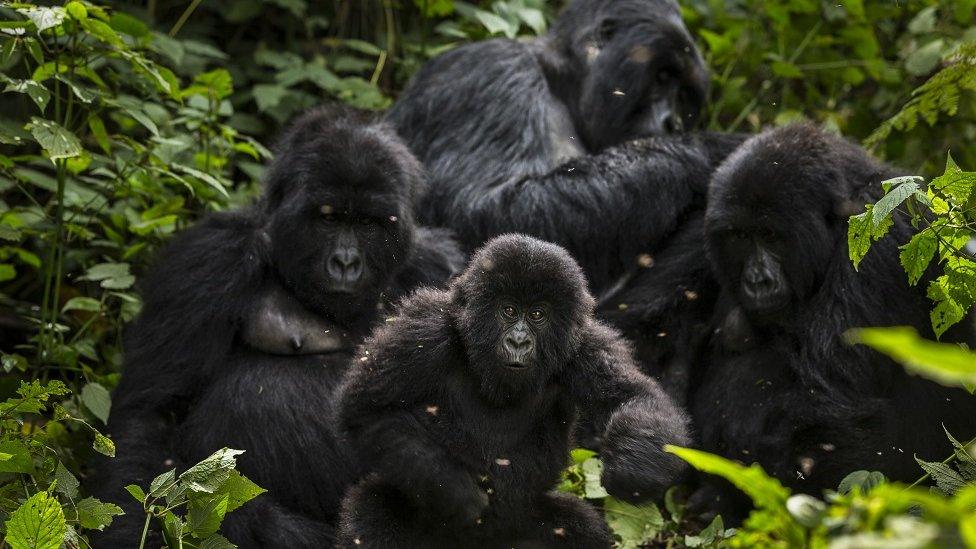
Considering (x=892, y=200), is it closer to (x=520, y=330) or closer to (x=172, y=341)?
(x=520, y=330)

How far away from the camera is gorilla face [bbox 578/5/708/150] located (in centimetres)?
548

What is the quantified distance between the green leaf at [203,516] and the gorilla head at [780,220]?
217 centimetres

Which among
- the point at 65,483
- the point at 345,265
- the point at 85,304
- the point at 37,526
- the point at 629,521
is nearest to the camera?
the point at 37,526

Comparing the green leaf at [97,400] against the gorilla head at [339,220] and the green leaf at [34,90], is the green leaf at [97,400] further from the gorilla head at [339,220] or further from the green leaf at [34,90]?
the green leaf at [34,90]

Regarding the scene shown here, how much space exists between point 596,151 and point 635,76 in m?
0.41

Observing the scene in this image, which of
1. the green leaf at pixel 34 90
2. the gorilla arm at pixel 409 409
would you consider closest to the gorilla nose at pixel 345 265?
the gorilla arm at pixel 409 409

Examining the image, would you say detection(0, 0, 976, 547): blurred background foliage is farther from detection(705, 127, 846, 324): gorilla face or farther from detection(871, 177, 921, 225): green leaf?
detection(871, 177, 921, 225): green leaf

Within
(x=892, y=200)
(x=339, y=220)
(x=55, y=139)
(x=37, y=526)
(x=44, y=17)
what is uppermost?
(x=892, y=200)

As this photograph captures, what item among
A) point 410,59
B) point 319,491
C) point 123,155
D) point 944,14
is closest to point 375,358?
point 319,491

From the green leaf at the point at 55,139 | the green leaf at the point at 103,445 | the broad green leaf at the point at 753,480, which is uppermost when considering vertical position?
the broad green leaf at the point at 753,480

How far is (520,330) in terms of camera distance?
331 centimetres

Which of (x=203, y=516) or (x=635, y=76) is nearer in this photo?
(x=203, y=516)

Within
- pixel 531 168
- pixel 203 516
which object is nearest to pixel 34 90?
pixel 203 516

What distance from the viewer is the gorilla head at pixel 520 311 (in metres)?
3.38
